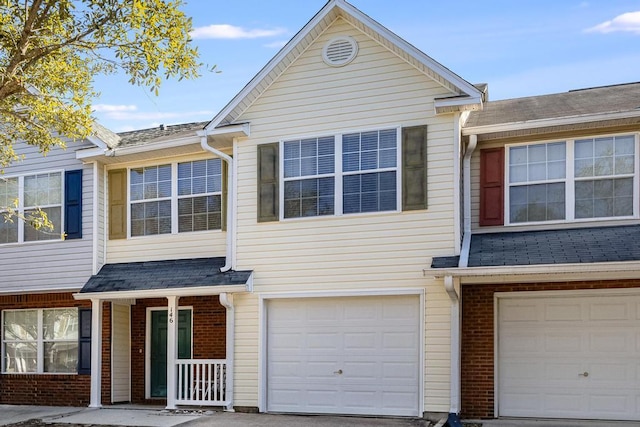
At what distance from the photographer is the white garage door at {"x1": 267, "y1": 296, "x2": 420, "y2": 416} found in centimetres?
1152

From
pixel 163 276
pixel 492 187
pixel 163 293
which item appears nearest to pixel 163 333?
pixel 163 276

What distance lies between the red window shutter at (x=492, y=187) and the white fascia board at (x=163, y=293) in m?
4.27

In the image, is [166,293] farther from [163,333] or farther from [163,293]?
[163,333]

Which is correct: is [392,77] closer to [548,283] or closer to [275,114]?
[275,114]

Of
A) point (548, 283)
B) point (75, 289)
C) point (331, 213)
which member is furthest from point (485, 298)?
point (75, 289)

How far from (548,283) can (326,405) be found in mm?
4143

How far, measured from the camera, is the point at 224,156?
42.4ft

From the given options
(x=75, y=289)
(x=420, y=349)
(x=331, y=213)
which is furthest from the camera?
(x=75, y=289)

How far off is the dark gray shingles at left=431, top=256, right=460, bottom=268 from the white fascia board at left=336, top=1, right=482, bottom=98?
259cm

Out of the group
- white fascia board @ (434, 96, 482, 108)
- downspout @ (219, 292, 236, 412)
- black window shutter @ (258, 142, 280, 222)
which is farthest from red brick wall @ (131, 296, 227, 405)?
white fascia board @ (434, 96, 482, 108)

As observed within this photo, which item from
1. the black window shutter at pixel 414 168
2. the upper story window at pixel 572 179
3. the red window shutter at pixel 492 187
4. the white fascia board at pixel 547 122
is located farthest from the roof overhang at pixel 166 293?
the upper story window at pixel 572 179

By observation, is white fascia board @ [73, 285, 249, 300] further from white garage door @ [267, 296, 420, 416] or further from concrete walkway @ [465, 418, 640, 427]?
concrete walkway @ [465, 418, 640, 427]

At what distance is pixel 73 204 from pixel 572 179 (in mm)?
9462

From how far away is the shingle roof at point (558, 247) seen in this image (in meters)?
10.2
